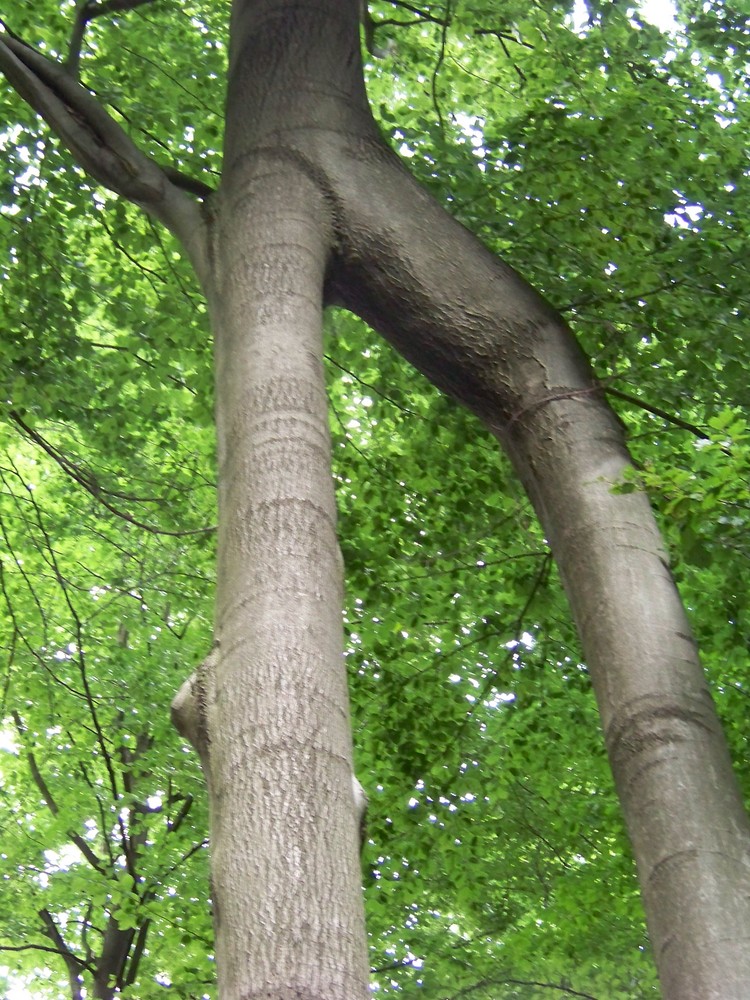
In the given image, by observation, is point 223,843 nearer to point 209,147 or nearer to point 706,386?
point 706,386

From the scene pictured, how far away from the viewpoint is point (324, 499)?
2691mm

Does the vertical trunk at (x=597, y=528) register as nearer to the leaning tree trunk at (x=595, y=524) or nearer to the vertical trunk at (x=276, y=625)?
the leaning tree trunk at (x=595, y=524)

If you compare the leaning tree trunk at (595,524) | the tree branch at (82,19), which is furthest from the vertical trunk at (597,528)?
the tree branch at (82,19)

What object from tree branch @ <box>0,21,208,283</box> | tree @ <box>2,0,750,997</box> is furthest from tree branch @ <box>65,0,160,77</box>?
tree branch @ <box>0,21,208,283</box>

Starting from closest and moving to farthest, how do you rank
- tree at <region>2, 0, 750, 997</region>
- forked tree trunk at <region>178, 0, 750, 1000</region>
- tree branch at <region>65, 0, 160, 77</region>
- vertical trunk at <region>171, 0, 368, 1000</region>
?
1. vertical trunk at <region>171, 0, 368, 1000</region>
2. tree at <region>2, 0, 750, 997</region>
3. forked tree trunk at <region>178, 0, 750, 1000</region>
4. tree branch at <region>65, 0, 160, 77</region>

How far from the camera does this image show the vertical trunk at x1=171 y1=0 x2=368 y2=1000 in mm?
1931

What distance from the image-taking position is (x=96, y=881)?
8.50 metres

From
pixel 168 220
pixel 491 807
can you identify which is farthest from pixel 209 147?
pixel 491 807

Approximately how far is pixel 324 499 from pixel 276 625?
456mm

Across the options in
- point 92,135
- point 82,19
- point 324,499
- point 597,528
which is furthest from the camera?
point 82,19

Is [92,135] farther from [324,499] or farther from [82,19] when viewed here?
[324,499]

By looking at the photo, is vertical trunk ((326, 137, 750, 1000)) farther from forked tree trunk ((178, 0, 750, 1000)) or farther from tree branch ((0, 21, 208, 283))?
tree branch ((0, 21, 208, 283))

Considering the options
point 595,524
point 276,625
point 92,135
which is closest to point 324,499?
point 276,625

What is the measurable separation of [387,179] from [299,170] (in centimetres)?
35
